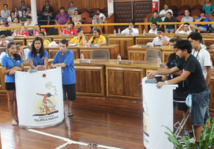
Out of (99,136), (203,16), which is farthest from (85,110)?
(203,16)

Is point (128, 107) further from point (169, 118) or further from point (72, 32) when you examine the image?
point (72, 32)

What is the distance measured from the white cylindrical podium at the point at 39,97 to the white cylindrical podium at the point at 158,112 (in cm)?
174

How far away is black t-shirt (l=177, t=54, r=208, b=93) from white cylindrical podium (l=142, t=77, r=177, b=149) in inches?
9.3

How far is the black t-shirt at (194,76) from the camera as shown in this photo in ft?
11.9

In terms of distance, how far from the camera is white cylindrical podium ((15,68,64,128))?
486 centimetres

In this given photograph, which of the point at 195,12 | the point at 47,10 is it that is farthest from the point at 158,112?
the point at 47,10

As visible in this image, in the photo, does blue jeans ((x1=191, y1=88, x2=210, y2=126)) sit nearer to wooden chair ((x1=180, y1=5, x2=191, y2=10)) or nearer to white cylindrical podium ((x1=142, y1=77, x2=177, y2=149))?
white cylindrical podium ((x1=142, y1=77, x2=177, y2=149))

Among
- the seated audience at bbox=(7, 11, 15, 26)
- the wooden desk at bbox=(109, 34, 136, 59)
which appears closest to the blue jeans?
the wooden desk at bbox=(109, 34, 136, 59)

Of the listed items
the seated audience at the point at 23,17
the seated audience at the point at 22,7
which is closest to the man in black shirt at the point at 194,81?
the seated audience at the point at 23,17

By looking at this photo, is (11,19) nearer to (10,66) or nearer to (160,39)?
(160,39)

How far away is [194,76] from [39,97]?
2436 mm

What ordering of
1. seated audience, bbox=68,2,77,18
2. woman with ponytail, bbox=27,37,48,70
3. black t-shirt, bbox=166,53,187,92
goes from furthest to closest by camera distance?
seated audience, bbox=68,2,77,18 → woman with ponytail, bbox=27,37,48,70 → black t-shirt, bbox=166,53,187,92

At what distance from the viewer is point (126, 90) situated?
6.27 m

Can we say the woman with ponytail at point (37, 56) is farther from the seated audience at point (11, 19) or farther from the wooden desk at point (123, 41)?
the seated audience at point (11, 19)
